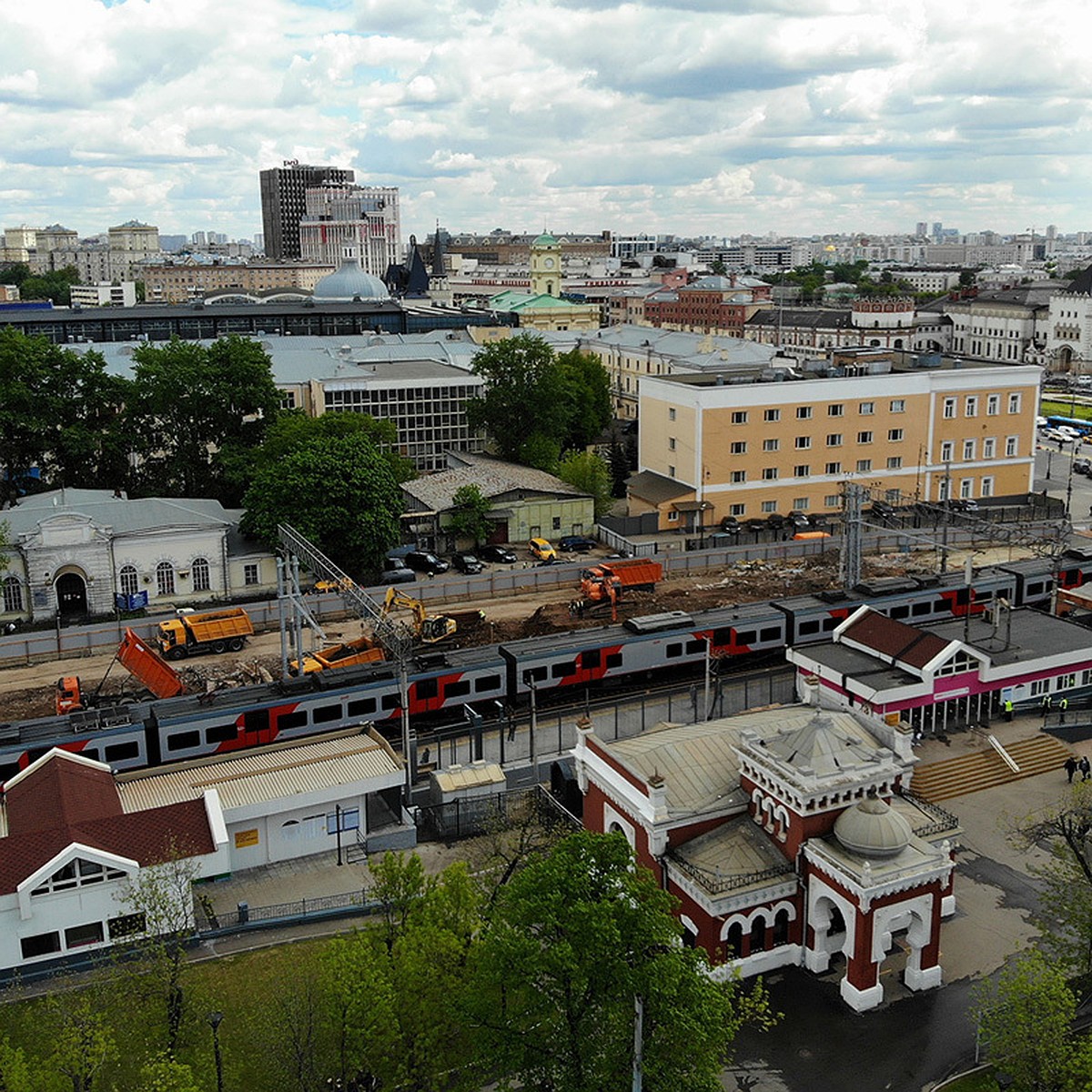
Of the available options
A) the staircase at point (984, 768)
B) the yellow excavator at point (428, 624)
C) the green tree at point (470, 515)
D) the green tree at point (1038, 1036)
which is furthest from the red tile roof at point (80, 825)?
the green tree at point (470, 515)

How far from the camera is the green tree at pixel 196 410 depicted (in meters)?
62.6

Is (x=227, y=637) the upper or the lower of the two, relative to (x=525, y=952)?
lower

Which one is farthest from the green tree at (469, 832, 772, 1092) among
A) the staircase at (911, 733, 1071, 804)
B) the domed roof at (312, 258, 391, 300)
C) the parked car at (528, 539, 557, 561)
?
the domed roof at (312, 258, 391, 300)

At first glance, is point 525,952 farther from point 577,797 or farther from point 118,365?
point 118,365

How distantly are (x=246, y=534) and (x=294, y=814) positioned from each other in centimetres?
2735

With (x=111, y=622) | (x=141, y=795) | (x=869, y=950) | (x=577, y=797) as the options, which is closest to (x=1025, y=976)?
(x=869, y=950)

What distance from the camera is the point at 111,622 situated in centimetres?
5019

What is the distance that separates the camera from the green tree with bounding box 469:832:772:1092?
1808 centimetres

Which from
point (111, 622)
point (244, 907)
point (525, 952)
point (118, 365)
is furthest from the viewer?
point (118, 365)

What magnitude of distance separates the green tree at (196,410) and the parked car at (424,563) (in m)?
11.6

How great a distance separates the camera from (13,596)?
51.1 metres

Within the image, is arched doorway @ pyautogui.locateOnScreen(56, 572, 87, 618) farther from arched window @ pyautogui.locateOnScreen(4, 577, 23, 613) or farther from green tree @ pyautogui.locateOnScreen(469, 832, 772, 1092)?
green tree @ pyautogui.locateOnScreen(469, 832, 772, 1092)

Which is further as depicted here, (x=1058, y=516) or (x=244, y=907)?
(x=1058, y=516)

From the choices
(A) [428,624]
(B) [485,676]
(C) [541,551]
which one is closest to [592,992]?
(B) [485,676]
